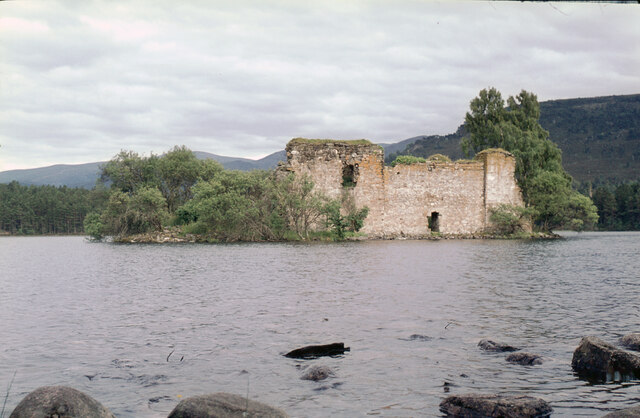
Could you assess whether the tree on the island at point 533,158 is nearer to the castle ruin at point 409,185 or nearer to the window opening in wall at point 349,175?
the castle ruin at point 409,185

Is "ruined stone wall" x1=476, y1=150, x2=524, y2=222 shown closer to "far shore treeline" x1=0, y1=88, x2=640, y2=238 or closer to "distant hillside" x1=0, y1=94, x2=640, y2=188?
"far shore treeline" x1=0, y1=88, x2=640, y2=238

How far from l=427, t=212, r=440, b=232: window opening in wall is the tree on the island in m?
7.89

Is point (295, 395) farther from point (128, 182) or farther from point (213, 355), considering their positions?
point (128, 182)

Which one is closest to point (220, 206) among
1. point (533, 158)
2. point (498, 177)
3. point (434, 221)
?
point (434, 221)

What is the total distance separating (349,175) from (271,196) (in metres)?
7.59

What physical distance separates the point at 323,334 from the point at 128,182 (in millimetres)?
41884

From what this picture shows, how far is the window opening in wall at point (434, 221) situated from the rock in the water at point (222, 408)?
42.5 meters

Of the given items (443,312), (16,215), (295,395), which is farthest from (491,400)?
(16,215)

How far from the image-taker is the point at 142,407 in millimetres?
6184

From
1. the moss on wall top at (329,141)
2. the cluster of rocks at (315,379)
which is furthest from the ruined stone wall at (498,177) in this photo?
the cluster of rocks at (315,379)

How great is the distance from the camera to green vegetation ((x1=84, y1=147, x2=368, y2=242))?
1607 inches

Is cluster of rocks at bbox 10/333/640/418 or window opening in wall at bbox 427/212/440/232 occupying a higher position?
window opening in wall at bbox 427/212/440/232

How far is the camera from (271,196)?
41.0m

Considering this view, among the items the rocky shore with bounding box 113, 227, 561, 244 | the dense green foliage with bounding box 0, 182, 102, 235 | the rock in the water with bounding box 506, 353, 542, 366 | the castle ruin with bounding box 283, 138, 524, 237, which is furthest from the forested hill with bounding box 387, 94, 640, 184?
the rock in the water with bounding box 506, 353, 542, 366
